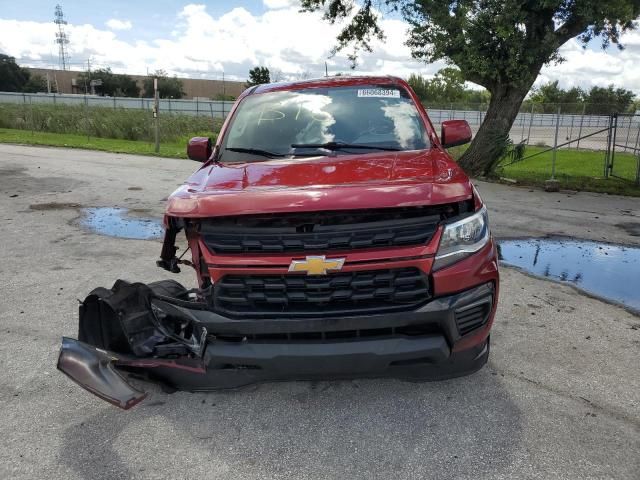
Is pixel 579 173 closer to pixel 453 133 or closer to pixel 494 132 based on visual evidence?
pixel 494 132

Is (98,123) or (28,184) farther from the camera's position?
(98,123)

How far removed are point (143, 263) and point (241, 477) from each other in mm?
3923

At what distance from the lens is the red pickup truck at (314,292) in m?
2.73

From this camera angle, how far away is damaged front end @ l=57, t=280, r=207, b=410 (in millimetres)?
2828

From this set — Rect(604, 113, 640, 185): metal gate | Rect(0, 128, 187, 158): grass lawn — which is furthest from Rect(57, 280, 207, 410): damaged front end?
Rect(0, 128, 187, 158): grass lawn

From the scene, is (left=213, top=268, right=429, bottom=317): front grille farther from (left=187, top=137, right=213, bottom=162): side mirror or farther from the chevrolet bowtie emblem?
(left=187, top=137, right=213, bottom=162): side mirror

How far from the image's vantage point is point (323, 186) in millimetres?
2930

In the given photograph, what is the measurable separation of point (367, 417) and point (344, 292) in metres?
0.86

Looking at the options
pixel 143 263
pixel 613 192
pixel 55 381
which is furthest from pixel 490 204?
pixel 55 381

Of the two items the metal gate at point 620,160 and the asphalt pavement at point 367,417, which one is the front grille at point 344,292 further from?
the metal gate at point 620,160

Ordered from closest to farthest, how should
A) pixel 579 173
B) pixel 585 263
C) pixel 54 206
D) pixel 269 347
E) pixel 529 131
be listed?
pixel 269 347, pixel 585 263, pixel 54 206, pixel 579 173, pixel 529 131

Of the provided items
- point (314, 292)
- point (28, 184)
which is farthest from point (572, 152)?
point (314, 292)

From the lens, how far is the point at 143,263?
20.0 ft

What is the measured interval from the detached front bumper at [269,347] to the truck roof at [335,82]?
8.34 ft
